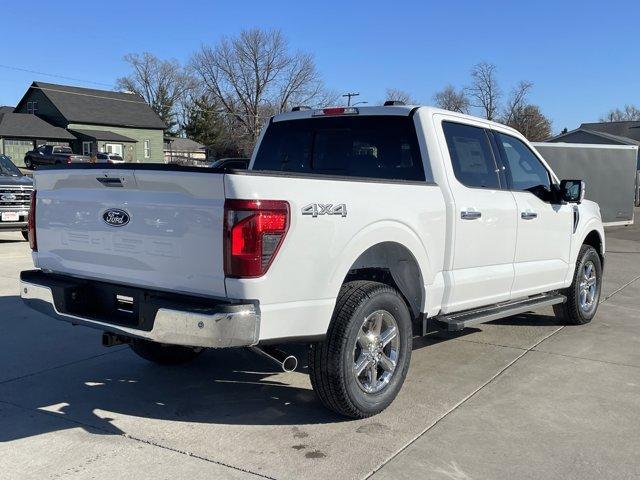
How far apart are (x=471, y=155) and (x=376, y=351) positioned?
198cm

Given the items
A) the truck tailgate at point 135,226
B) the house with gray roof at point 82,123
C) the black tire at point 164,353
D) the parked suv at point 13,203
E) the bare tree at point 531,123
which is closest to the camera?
the truck tailgate at point 135,226

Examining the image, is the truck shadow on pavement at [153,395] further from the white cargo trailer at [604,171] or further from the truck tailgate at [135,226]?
the white cargo trailer at [604,171]

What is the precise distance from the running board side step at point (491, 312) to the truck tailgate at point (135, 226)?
80.2 inches

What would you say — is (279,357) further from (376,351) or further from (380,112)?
(380,112)

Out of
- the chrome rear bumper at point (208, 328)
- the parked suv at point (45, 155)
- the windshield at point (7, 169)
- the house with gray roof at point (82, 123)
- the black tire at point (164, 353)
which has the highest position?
the house with gray roof at point (82, 123)

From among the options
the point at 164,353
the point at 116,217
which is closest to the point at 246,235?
the point at 116,217

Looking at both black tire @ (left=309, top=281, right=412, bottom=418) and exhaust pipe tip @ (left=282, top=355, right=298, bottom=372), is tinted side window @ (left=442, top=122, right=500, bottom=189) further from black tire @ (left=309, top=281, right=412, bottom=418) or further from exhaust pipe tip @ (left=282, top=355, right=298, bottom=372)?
exhaust pipe tip @ (left=282, top=355, right=298, bottom=372)

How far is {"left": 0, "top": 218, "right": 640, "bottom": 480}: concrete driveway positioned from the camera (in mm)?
3576

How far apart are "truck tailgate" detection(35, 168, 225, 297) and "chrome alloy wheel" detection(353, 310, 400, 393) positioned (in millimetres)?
1137

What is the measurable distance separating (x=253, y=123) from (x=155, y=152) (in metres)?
17.9

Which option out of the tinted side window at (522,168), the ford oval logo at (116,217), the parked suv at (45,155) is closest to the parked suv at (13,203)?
the ford oval logo at (116,217)

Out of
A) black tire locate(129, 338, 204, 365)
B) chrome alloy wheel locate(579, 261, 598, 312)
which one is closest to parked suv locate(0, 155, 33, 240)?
black tire locate(129, 338, 204, 365)

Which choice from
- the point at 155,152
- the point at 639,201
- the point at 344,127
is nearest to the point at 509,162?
the point at 344,127

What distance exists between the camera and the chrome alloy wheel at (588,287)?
6941mm
